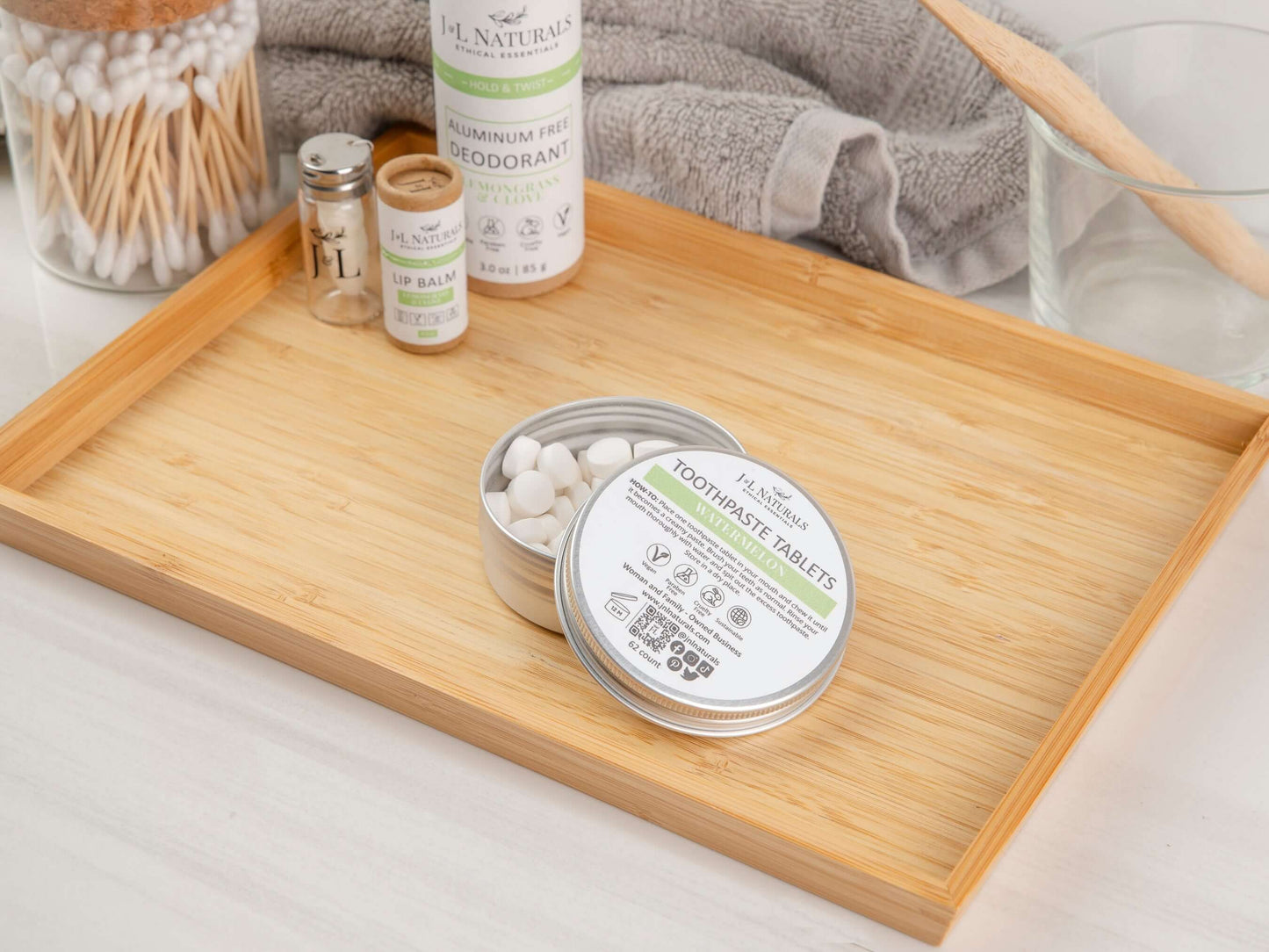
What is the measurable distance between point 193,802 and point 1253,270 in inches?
23.1

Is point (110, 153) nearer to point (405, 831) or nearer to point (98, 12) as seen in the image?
point (98, 12)

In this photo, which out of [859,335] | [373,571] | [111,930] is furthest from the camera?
[859,335]

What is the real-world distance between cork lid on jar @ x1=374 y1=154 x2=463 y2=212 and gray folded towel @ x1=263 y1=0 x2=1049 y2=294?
0.44ft

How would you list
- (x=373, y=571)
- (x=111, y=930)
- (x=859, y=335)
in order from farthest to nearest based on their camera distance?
(x=859, y=335) < (x=373, y=571) < (x=111, y=930)

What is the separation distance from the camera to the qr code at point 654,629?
22.5 inches

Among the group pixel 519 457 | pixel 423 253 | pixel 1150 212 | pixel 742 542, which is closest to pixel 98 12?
pixel 423 253

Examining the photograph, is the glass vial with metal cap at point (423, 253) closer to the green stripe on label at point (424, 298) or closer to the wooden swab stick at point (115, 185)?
the green stripe on label at point (424, 298)

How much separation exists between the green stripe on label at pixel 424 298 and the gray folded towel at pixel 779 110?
0.17 m

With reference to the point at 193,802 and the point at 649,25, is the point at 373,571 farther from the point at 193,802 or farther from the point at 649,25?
the point at 649,25

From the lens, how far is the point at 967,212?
2.79 ft

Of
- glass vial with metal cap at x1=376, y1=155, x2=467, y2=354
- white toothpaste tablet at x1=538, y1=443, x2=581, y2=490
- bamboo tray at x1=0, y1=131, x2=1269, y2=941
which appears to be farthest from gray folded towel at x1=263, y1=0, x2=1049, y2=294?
white toothpaste tablet at x1=538, y1=443, x2=581, y2=490

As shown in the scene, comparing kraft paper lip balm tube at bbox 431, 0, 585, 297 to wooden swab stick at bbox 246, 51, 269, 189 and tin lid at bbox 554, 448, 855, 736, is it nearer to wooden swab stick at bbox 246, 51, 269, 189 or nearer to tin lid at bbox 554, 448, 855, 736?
wooden swab stick at bbox 246, 51, 269, 189

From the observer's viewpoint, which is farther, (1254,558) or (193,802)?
(1254,558)

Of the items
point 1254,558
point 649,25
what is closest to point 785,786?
point 1254,558
